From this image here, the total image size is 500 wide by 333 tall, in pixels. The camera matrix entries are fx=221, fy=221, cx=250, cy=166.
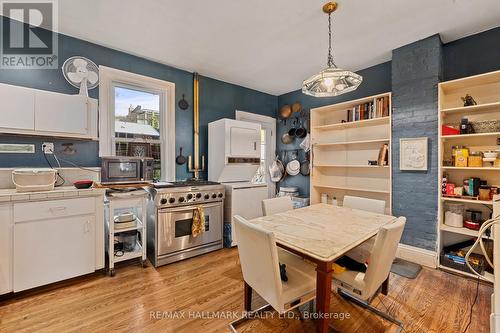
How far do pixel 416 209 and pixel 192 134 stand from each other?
3.26 meters

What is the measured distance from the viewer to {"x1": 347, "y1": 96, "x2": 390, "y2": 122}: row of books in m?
2.99

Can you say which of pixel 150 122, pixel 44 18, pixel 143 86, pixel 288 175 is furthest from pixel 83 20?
pixel 288 175

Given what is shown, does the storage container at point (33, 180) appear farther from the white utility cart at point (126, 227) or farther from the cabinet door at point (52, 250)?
the white utility cart at point (126, 227)

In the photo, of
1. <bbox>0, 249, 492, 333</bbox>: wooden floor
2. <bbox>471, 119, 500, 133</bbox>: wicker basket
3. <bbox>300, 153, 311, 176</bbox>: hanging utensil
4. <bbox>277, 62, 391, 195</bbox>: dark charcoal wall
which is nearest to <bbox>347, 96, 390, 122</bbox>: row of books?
<bbox>277, 62, 391, 195</bbox>: dark charcoal wall

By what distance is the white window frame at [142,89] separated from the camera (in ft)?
9.11

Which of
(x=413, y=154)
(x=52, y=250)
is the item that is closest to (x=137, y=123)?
(x=52, y=250)

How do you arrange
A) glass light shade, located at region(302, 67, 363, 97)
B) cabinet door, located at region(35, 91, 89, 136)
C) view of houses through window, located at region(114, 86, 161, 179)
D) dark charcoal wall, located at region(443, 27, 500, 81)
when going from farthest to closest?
view of houses through window, located at region(114, 86, 161, 179)
dark charcoal wall, located at region(443, 27, 500, 81)
cabinet door, located at region(35, 91, 89, 136)
glass light shade, located at region(302, 67, 363, 97)

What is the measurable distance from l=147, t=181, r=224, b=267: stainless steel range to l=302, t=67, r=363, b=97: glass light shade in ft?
5.79

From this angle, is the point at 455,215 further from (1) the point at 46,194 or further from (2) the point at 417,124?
(1) the point at 46,194

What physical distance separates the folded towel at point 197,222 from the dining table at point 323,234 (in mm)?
1129

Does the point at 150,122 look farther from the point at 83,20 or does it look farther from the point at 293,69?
the point at 293,69

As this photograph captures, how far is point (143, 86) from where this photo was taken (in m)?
3.12

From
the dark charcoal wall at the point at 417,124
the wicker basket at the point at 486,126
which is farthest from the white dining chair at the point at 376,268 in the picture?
the wicker basket at the point at 486,126

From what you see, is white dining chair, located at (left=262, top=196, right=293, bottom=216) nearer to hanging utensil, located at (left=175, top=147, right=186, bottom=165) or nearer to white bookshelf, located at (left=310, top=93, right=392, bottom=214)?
white bookshelf, located at (left=310, top=93, right=392, bottom=214)
